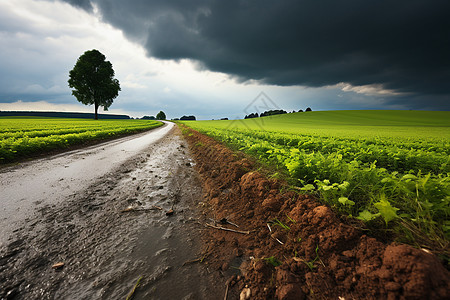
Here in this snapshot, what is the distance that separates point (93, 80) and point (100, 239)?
183 feet

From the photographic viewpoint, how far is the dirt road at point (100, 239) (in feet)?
5.19

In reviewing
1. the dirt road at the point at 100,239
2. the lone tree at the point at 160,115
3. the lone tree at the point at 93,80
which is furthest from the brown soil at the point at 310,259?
the lone tree at the point at 160,115

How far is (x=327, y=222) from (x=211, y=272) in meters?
1.36

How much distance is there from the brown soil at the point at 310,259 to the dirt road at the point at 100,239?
348 millimetres

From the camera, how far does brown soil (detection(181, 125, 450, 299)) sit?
1.19 metres

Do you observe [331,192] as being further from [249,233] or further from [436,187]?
[249,233]

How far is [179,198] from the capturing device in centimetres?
352

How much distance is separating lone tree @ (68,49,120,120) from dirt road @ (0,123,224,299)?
51.1 meters

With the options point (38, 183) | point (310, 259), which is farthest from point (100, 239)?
point (38, 183)

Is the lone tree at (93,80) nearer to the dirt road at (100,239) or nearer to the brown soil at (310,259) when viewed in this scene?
the dirt road at (100,239)

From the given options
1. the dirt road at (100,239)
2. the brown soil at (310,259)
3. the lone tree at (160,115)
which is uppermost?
the lone tree at (160,115)

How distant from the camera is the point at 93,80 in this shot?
144ft

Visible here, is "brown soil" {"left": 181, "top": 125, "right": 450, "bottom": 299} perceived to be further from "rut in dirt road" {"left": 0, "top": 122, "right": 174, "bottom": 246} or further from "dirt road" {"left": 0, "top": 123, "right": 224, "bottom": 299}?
"rut in dirt road" {"left": 0, "top": 122, "right": 174, "bottom": 246}

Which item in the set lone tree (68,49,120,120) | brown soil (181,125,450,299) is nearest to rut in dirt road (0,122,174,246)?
brown soil (181,125,450,299)
